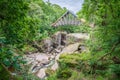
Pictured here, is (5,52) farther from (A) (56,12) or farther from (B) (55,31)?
(A) (56,12)

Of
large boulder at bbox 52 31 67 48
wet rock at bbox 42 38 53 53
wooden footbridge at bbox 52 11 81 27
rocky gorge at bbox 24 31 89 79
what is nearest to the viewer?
rocky gorge at bbox 24 31 89 79

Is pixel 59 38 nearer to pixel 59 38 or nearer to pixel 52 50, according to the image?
pixel 59 38

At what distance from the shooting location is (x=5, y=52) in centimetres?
227

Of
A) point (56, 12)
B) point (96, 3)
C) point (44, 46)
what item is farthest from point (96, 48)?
point (56, 12)

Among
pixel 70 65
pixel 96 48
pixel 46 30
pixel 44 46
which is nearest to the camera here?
pixel 96 48

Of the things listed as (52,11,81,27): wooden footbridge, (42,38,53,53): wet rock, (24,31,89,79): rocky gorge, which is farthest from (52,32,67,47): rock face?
(52,11,81,27): wooden footbridge

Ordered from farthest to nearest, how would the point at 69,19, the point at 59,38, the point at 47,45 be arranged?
the point at 69,19 → the point at 59,38 → the point at 47,45

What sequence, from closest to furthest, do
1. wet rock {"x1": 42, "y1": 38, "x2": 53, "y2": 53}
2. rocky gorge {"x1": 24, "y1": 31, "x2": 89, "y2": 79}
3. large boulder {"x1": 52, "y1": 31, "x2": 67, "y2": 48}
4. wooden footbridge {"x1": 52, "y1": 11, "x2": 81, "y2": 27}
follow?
rocky gorge {"x1": 24, "y1": 31, "x2": 89, "y2": 79}
wet rock {"x1": 42, "y1": 38, "x2": 53, "y2": 53}
large boulder {"x1": 52, "y1": 31, "x2": 67, "y2": 48}
wooden footbridge {"x1": 52, "y1": 11, "x2": 81, "y2": 27}

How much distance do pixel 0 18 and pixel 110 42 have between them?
2.23 meters

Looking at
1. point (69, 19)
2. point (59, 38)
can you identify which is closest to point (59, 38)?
point (59, 38)

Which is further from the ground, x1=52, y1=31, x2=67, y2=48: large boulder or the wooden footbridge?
the wooden footbridge

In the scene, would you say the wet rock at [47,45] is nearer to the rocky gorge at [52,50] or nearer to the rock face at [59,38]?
the rocky gorge at [52,50]

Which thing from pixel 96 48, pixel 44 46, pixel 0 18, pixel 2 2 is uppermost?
pixel 2 2

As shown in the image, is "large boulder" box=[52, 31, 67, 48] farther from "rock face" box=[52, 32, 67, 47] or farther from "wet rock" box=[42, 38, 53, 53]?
"wet rock" box=[42, 38, 53, 53]
